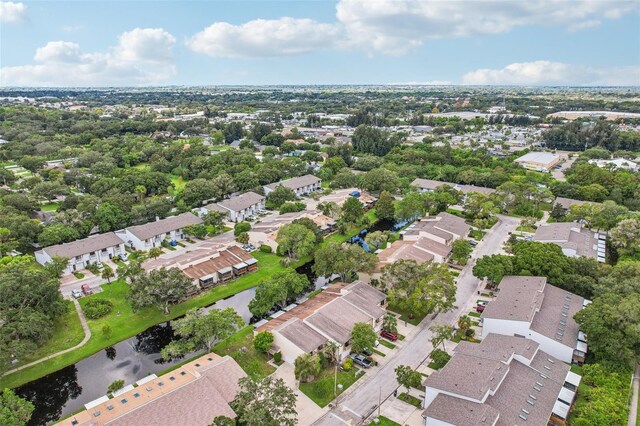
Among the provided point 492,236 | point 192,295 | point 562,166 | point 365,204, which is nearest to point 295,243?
point 192,295

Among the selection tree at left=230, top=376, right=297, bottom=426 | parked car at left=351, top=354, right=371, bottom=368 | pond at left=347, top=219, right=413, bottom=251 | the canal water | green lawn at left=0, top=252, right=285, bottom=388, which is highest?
tree at left=230, top=376, right=297, bottom=426

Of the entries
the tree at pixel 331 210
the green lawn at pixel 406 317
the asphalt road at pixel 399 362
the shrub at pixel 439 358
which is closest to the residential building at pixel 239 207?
the tree at pixel 331 210

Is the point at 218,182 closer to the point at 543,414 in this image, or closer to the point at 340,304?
the point at 340,304

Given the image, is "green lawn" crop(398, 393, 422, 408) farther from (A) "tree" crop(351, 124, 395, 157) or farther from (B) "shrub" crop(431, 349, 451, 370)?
(A) "tree" crop(351, 124, 395, 157)

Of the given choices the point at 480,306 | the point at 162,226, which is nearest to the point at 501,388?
the point at 480,306

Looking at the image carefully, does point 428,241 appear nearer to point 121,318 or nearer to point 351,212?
point 351,212

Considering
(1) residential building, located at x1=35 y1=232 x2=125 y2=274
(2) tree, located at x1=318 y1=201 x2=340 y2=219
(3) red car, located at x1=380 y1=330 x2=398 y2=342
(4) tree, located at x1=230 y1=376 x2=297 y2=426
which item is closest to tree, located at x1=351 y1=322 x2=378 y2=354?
(3) red car, located at x1=380 y1=330 x2=398 y2=342

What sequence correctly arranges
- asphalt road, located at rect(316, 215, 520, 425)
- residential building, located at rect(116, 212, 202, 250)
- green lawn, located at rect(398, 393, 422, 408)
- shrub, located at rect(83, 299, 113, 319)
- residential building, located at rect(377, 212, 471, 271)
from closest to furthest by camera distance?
1. asphalt road, located at rect(316, 215, 520, 425)
2. green lawn, located at rect(398, 393, 422, 408)
3. shrub, located at rect(83, 299, 113, 319)
4. residential building, located at rect(377, 212, 471, 271)
5. residential building, located at rect(116, 212, 202, 250)

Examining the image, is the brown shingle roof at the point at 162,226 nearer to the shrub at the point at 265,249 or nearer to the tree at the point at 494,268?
Result: the shrub at the point at 265,249
